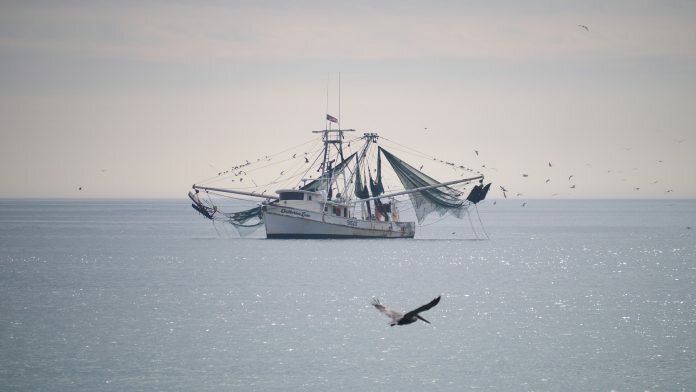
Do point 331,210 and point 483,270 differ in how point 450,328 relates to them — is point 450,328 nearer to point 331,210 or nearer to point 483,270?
point 483,270

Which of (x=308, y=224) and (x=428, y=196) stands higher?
(x=428, y=196)

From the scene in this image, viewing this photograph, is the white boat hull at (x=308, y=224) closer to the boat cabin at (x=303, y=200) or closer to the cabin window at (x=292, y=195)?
the boat cabin at (x=303, y=200)

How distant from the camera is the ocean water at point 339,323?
35.8 meters

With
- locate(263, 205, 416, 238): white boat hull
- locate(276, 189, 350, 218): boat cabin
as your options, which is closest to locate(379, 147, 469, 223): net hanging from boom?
locate(263, 205, 416, 238): white boat hull

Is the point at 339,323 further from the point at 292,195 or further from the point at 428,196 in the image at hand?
the point at 428,196

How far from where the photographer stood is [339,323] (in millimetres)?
48188

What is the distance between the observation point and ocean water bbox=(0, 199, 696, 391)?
117 feet

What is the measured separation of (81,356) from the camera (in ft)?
127

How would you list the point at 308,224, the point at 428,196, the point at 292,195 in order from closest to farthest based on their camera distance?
the point at 292,195 < the point at 308,224 < the point at 428,196

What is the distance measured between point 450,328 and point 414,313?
2465 centimetres

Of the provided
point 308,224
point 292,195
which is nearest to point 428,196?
point 308,224

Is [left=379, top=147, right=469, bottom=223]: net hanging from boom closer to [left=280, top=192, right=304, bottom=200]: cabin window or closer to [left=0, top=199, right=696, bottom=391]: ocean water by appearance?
[left=0, top=199, right=696, bottom=391]: ocean water

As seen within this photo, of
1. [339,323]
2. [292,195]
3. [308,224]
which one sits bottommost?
[339,323]

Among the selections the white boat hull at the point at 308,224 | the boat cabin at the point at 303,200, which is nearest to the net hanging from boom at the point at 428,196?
the white boat hull at the point at 308,224
